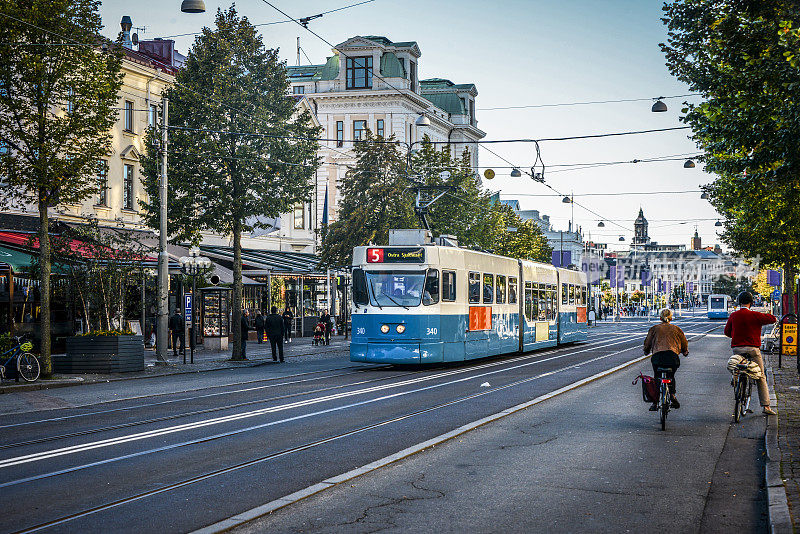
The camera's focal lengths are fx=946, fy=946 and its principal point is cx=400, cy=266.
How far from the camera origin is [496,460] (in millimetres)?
10523

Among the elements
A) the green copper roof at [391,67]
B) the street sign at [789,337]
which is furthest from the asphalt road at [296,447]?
the green copper roof at [391,67]

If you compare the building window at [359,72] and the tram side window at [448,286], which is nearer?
the tram side window at [448,286]

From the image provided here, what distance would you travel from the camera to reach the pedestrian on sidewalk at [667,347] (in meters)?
13.3

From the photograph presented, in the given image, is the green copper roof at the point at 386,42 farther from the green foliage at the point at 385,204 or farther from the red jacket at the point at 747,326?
the red jacket at the point at 747,326

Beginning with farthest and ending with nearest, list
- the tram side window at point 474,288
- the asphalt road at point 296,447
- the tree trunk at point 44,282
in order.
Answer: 1. the tram side window at point 474,288
2. the tree trunk at point 44,282
3. the asphalt road at point 296,447

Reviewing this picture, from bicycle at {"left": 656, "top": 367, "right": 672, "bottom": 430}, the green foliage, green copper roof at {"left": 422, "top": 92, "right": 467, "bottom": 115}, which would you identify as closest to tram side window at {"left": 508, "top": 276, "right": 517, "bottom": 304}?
the green foliage

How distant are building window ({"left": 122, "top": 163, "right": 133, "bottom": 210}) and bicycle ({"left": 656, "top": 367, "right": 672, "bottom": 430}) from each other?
30813 mm

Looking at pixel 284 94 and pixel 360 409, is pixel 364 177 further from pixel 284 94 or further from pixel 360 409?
pixel 360 409

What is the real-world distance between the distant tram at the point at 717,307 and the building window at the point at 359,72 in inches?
2077

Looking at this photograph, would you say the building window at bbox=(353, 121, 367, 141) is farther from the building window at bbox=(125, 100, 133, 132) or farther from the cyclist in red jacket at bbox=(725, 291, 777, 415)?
the cyclist in red jacket at bbox=(725, 291, 777, 415)

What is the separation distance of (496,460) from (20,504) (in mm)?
4948

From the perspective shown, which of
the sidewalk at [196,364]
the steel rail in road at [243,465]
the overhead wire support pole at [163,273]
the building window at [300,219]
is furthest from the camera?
the building window at [300,219]

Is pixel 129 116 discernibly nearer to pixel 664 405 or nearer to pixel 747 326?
pixel 747 326

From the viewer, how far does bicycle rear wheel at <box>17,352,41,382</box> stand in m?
21.6
